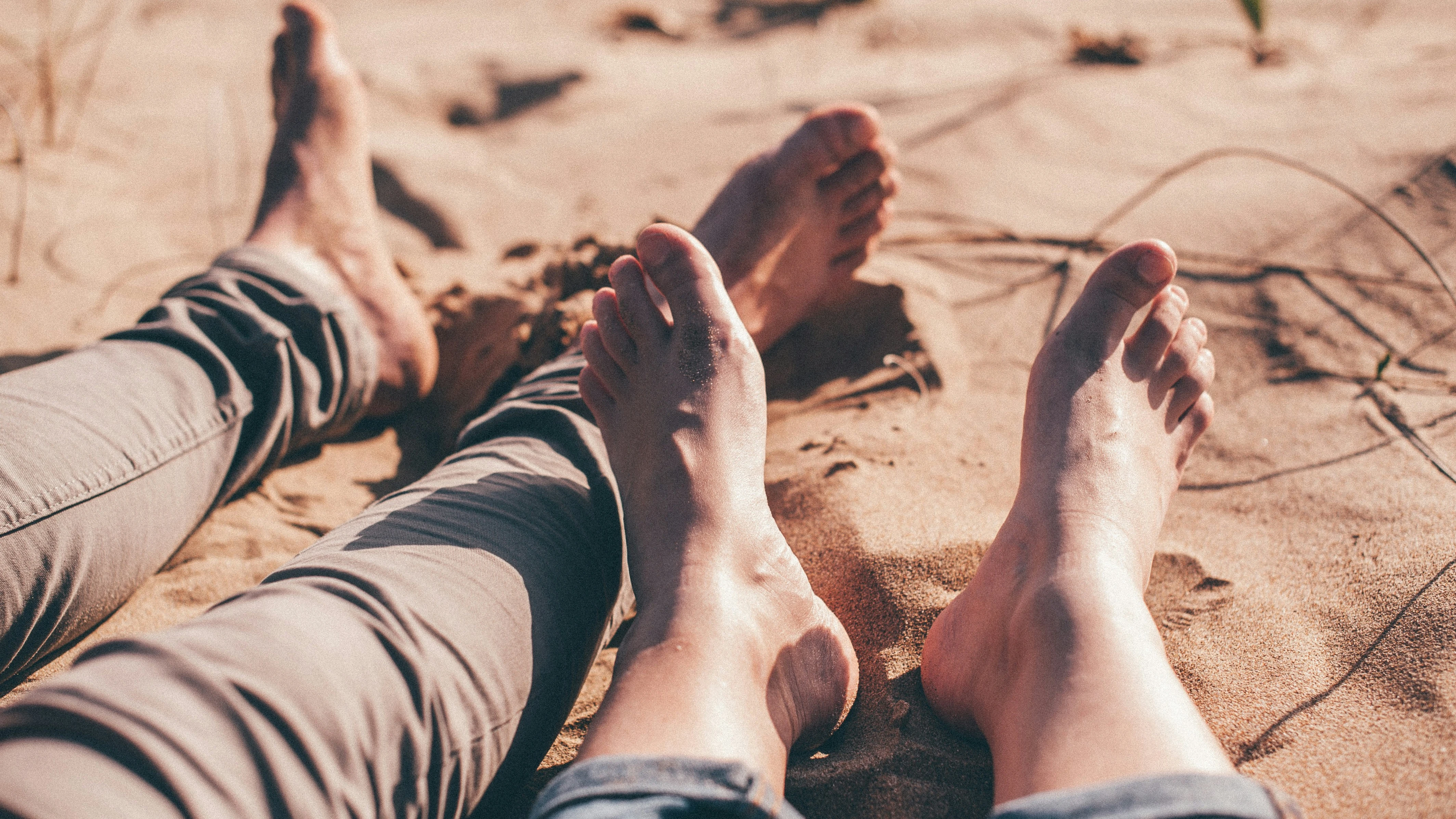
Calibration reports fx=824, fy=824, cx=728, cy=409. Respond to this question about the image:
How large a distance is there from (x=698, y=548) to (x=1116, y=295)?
820 millimetres

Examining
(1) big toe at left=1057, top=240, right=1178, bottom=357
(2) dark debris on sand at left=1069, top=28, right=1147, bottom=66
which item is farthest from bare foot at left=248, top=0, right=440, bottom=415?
(2) dark debris on sand at left=1069, top=28, right=1147, bottom=66

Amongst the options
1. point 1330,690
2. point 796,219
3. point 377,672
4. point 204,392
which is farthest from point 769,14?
point 377,672

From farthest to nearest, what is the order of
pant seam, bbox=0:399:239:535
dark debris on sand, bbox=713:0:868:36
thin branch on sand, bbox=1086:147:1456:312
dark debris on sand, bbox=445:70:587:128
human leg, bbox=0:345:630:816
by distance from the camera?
1. dark debris on sand, bbox=713:0:868:36
2. dark debris on sand, bbox=445:70:587:128
3. thin branch on sand, bbox=1086:147:1456:312
4. pant seam, bbox=0:399:239:535
5. human leg, bbox=0:345:630:816

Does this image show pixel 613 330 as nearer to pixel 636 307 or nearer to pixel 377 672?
pixel 636 307

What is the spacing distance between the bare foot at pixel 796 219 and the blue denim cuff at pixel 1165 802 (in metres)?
1.24

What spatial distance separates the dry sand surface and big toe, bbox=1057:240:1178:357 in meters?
0.28

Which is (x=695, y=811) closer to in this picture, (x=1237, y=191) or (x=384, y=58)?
(x=1237, y=191)

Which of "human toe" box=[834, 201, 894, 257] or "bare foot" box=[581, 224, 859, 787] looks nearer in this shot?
"bare foot" box=[581, 224, 859, 787]

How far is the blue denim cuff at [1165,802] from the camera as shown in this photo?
0.72 m

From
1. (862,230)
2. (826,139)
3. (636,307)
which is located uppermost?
(826,139)

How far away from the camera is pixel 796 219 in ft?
6.37

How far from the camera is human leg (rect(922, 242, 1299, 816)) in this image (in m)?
0.86

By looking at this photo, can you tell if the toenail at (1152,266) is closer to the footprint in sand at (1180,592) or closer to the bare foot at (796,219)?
the footprint in sand at (1180,592)

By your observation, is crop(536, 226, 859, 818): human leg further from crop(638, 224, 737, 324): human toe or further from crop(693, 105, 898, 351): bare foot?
crop(693, 105, 898, 351): bare foot
